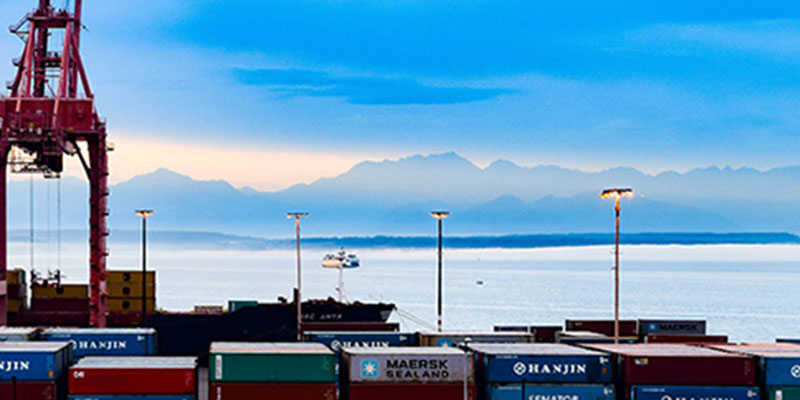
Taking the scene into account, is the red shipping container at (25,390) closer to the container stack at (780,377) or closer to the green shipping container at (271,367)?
the green shipping container at (271,367)

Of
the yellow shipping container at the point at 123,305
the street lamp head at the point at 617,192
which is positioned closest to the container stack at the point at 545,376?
the street lamp head at the point at 617,192

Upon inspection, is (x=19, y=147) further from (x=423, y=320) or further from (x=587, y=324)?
(x=423, y=320)

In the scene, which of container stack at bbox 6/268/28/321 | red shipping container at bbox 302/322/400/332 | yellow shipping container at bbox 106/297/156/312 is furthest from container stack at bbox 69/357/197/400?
yellow shipping container at bbox 106/297/156/312

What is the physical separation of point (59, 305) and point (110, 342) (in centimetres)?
3935

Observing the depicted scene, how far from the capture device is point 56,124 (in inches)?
2522

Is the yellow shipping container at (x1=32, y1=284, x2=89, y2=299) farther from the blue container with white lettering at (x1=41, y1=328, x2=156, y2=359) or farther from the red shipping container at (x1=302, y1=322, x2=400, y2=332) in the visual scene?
the blue container with white lettering at (x1=41, y1=328, x2=156, y2=359)

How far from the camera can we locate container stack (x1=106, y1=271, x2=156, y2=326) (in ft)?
247

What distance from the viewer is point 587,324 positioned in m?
76.1

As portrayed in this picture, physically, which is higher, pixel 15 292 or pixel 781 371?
pixel 781 371

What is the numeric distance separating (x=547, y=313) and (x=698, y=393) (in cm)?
15482

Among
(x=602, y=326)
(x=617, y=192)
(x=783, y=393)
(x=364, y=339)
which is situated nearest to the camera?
(x=783, y=393)

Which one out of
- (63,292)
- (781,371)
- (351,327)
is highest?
(781,371)

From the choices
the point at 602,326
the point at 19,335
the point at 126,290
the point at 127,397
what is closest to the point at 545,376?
the point at 127,397

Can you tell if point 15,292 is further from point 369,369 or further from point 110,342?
point 369,369
